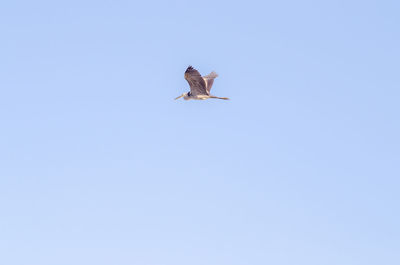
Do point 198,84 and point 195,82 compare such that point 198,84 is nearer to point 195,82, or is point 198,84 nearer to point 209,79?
point 195,82

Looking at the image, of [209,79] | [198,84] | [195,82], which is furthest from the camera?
[209,79]

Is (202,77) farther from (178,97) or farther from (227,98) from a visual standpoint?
(178,97)

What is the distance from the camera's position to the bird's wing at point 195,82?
307ft

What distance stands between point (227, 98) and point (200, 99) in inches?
175

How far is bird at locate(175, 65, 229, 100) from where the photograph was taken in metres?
94.4

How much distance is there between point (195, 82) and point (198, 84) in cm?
82

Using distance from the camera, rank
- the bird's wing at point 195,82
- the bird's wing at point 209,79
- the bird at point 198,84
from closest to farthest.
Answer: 1. the bird's wing at point 195,82
2. the bird at point 198,84
3. the bird's wing at point 209,79

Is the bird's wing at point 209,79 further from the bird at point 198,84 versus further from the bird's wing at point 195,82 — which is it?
the bird's wing at point 195,82

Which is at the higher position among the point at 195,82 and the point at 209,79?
the point at 209,79

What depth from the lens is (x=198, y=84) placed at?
322 feet

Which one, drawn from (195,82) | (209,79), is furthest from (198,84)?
(209,79)

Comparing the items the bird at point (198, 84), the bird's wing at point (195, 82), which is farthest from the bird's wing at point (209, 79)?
the bird's wing at point (195, 82)

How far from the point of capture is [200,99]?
102 m

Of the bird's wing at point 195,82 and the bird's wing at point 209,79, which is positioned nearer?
the bird's wing at point 195,82
